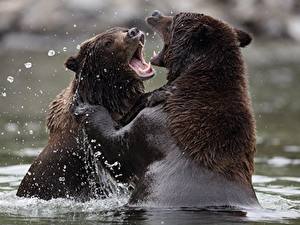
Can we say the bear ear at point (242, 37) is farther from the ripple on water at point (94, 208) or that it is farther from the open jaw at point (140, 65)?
the ripple on water at point (94, 208)

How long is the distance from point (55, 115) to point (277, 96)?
38.1 feet

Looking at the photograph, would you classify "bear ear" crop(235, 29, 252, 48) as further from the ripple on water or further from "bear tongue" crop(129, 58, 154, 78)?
the ripple on water

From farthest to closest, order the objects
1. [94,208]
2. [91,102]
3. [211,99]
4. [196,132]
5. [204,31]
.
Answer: [91,102] < [94,208] < [204,31] < [211,99] < [196,132]

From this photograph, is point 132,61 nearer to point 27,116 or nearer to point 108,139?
point 108,139

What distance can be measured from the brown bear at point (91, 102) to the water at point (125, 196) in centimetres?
19

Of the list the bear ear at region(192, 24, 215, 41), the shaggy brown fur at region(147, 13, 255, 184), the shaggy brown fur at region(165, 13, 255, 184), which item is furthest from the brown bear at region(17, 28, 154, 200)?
the bear ear at region(192, 24, 215, 41)

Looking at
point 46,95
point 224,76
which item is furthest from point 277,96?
point 224,76

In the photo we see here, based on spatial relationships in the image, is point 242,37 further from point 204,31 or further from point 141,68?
point 141,68

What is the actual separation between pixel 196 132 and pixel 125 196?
1.13m

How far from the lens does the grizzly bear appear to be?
766 cm

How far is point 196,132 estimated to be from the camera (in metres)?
7.74

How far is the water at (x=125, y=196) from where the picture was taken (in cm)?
772

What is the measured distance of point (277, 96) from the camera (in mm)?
20391

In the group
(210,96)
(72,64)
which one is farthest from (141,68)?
(210,96)
